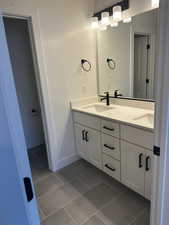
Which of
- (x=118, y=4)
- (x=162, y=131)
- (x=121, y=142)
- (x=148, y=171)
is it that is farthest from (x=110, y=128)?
(x=118, y=4)

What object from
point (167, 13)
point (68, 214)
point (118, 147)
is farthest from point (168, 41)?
point (68, 214)

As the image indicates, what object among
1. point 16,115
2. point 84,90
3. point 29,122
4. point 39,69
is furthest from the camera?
point 29,122

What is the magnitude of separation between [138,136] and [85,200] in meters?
0.97

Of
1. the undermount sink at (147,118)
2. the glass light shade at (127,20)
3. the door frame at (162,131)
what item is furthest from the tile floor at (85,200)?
the glass light shade at (127,20)

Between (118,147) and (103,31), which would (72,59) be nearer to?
(103,31)

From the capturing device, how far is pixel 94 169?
237 centimetres

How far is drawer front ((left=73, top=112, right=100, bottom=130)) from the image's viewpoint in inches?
80.6

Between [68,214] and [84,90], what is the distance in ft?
5.56

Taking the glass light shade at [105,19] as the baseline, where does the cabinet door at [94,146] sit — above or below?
below

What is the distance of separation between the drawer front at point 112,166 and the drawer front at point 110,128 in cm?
34

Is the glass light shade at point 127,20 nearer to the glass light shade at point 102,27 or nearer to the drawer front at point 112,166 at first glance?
the glass light shade at point 102,27

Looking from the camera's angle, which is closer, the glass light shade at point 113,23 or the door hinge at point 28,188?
the door hinge at point 28,188

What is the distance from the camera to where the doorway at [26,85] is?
272 cm

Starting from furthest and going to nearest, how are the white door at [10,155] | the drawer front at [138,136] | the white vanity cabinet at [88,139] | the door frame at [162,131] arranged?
the white vanity cabinet at [88,139] < the drawer front at [138,136] < the door frame at [162,131] < the white door at [10,155]
